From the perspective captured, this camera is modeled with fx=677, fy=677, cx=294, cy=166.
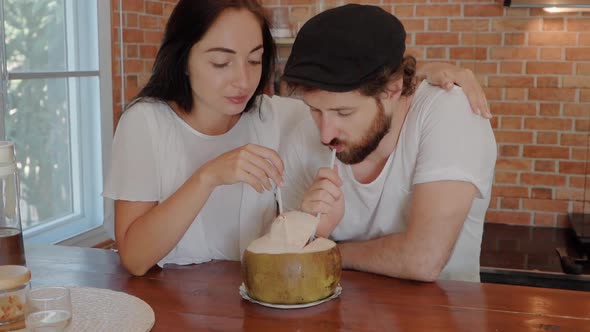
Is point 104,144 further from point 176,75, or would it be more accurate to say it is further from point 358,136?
point 358,136

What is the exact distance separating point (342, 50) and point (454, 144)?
0.32 metres

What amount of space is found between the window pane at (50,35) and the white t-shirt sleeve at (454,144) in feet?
5.92

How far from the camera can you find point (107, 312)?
114 cm

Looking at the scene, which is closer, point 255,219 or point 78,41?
point 255,219

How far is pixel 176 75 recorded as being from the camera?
1627mm

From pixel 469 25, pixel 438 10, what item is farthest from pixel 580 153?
pixel 438 10

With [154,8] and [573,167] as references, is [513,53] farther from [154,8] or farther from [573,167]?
[154,8]

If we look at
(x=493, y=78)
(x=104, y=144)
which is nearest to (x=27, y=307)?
(x=104, y=144)

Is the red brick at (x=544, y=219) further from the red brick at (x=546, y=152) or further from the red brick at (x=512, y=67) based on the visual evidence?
the red brick at (x=512, y=67)

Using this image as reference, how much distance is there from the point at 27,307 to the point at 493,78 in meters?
2.33

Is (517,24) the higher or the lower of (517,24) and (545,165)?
the higher

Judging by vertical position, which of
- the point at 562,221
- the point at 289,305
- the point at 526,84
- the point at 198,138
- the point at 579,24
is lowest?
the point at 562,221

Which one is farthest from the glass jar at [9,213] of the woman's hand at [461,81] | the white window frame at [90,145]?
the white window frame at [90,145]

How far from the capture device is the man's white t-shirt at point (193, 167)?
1.51 meters
